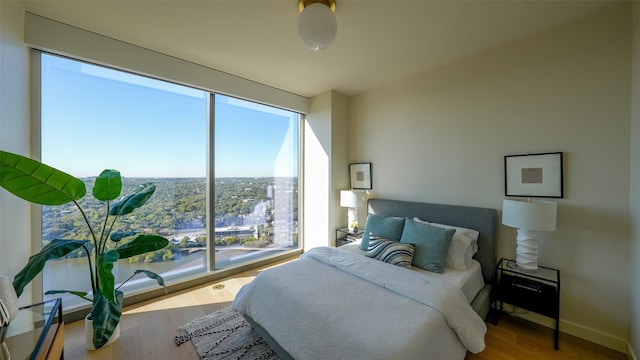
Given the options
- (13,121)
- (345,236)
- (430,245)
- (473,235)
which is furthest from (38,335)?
(473,235)

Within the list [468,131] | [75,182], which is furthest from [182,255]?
[468,131]

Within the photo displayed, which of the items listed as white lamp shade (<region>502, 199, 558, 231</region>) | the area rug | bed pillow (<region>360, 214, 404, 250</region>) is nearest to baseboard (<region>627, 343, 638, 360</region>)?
white lamp shade (<region>502, 199, 558, 231</region>)

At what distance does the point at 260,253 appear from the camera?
11.9 ft

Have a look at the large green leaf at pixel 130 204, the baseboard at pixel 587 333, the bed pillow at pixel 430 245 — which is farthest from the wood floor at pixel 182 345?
the large green leaf at pixel 130 204

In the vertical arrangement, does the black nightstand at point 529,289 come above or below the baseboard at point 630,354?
above

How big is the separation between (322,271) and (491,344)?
5.00ft

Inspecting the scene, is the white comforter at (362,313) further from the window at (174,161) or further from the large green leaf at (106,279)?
the window at (174,161)

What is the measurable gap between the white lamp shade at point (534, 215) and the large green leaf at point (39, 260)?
3451 mm

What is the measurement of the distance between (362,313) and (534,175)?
208 cm

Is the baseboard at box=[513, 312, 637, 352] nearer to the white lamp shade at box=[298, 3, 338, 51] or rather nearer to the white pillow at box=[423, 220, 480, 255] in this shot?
the white pillow at box=[423, 220, 480, 255]

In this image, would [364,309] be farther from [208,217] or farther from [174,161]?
[174,161]

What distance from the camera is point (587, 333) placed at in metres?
2.00

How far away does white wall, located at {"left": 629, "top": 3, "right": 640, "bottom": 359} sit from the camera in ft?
5.48

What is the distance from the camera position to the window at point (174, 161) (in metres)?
2.22
